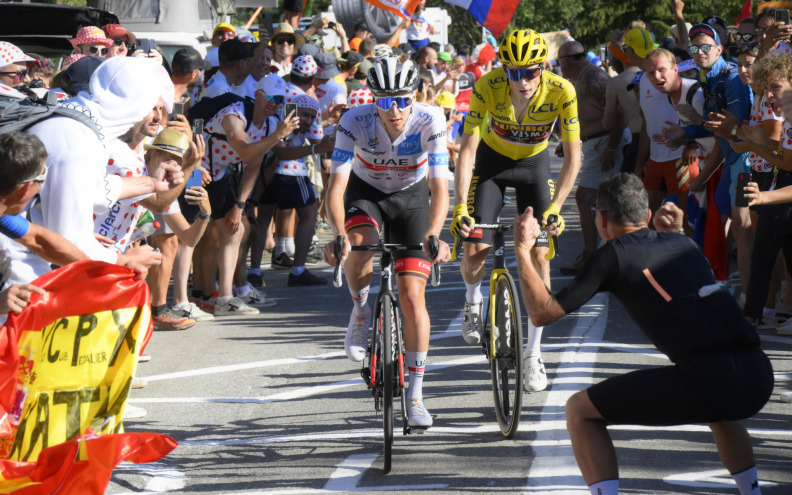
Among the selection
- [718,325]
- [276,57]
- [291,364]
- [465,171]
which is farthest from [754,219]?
[276,57]

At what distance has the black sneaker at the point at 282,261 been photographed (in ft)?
42.3

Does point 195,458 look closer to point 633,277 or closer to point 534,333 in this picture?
point 534,333

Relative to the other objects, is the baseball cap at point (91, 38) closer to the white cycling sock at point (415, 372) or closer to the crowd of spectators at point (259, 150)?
the crowd of spectators at point (259, 150)

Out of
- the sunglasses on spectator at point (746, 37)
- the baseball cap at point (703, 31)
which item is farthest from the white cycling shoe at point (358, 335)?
the sunglasses on spectator at point (746, 37)

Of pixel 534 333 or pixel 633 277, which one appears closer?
pixel 633 277

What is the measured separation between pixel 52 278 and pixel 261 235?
23.6ft

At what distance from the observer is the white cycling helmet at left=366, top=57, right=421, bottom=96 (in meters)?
6.14

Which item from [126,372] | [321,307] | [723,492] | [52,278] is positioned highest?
[52,278]

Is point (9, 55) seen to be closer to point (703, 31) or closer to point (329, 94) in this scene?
point (329, 94)

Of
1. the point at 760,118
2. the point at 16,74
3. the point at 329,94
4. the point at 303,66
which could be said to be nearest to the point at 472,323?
the point at 760,118

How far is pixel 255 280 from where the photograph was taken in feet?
38.1

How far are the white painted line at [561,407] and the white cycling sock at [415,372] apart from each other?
2.46 ft

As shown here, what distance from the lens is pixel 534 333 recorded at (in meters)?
A: 6.92

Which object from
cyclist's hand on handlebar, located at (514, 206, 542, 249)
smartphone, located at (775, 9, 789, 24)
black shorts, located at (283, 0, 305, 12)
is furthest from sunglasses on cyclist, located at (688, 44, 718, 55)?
black shorts, located at (283, 0, 305, 12)
